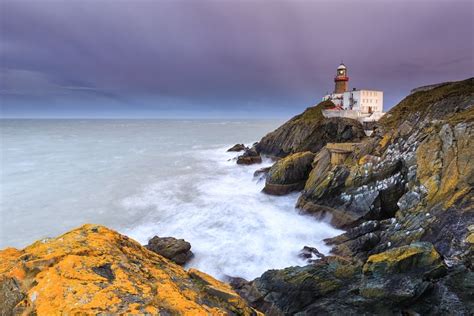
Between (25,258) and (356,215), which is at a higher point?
(25,258)

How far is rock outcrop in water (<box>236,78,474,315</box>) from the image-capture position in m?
7.52

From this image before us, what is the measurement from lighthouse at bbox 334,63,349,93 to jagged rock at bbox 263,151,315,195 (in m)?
45.3

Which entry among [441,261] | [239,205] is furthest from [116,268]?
[239,205]

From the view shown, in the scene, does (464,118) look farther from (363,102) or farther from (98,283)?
(363,102)

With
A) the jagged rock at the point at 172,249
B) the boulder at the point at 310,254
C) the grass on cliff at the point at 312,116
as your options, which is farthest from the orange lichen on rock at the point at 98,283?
the grass on cliff at the point at 312,116

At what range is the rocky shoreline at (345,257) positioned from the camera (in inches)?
131

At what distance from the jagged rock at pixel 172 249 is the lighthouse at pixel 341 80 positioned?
192ft

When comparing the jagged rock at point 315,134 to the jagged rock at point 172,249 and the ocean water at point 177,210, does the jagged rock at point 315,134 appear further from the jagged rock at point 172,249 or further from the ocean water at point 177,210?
the jagged rock at point 172,249

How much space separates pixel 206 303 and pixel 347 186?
15195 mm

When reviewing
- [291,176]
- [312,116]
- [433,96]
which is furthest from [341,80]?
[291,176]

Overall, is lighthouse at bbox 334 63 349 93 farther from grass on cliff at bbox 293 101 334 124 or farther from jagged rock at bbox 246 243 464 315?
jagged rock at bbox 246 243 464 315

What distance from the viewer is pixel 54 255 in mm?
3635

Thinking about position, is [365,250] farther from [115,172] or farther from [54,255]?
[115,172]

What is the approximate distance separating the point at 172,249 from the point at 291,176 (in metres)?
12.9
